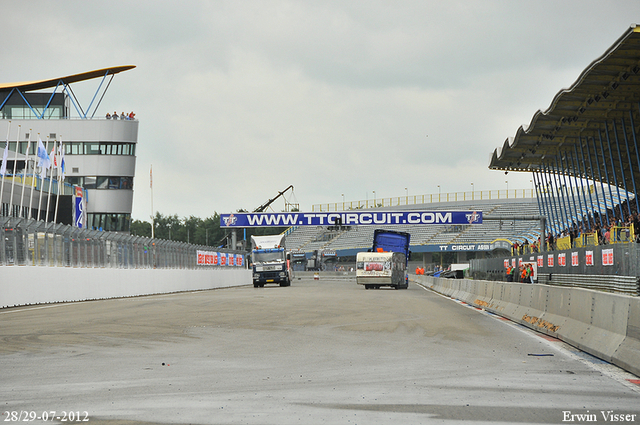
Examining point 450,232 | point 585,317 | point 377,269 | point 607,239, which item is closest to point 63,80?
point 377,269

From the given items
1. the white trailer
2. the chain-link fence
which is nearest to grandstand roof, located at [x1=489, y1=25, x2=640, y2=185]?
the white trailer

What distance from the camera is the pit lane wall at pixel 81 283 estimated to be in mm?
22656

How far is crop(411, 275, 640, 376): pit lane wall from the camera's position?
29.6ft

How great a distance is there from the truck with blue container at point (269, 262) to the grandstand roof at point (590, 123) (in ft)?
53.2

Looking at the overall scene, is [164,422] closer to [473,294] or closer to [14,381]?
[14,381]

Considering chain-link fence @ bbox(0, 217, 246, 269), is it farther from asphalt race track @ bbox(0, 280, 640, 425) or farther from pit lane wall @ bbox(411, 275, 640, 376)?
Result: pit lane wall @ bbox(411, 275, 640, 376)

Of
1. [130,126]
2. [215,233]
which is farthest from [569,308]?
[215,233]

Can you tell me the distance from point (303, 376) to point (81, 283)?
21159mm

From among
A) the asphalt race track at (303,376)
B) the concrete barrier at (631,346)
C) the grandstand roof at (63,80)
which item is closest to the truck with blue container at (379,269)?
the asphalt race track at (303,376)

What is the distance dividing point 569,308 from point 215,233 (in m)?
164

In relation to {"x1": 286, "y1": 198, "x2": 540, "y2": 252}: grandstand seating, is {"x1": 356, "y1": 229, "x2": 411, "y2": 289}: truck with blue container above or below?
below

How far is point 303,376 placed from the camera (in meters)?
8.34

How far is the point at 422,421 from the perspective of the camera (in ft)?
19.3

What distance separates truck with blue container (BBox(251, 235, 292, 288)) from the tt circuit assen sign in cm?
1776
